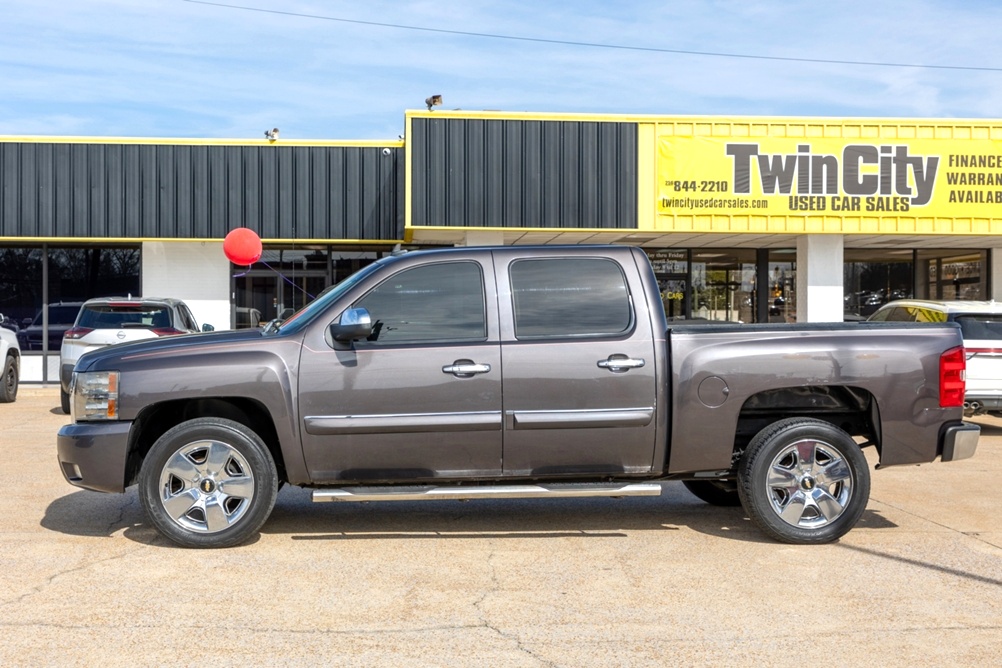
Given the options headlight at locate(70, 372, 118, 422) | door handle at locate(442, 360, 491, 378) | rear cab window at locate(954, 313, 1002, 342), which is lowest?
headlight at locate(70, 372, 118, 422)

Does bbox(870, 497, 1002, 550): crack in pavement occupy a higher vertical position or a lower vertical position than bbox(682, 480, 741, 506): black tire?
lower

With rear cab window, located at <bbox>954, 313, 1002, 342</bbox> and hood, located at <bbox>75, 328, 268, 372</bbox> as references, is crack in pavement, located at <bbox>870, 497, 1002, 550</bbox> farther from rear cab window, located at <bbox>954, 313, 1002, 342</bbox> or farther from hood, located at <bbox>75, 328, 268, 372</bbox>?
rear cab window, located at <bbox>954, 313, 1002, 342</bbox>

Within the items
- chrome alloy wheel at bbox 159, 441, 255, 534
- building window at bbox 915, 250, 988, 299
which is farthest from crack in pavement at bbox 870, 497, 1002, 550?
building window at bbox 915, 250, 988, 299

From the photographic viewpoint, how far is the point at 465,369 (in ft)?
22.0

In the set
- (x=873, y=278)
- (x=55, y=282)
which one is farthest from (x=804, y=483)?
(x=55, y=282)

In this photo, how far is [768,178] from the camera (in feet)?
64.0

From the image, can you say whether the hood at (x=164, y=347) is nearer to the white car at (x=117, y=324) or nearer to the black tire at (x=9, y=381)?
the white car at (x=117, y=324)

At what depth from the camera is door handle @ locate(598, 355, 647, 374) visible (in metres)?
6.79

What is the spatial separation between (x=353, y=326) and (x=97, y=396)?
1689 mm

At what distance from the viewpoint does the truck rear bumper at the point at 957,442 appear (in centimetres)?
691

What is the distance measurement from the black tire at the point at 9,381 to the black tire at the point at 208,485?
12.1 meters

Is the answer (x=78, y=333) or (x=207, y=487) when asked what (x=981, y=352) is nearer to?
(x=207, y=487)

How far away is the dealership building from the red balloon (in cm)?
148

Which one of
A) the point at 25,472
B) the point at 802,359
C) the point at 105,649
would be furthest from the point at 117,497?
the point at 802,359
